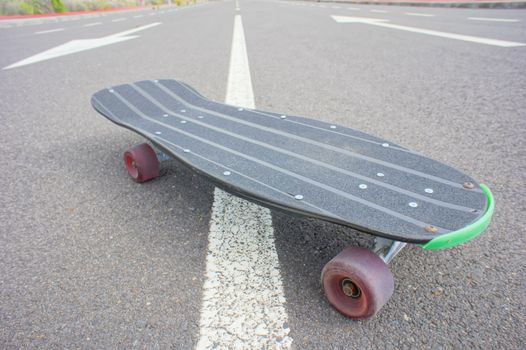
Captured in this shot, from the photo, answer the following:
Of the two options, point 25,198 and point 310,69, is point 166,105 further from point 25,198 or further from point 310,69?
point 310,69

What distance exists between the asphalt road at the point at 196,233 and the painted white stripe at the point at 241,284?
39mm

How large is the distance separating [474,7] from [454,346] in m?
15.7

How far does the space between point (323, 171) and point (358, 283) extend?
1.66 ft

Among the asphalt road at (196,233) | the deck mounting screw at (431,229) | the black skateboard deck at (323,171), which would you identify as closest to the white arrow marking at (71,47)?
the asphalt road at (196,233)

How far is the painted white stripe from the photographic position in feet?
3.55

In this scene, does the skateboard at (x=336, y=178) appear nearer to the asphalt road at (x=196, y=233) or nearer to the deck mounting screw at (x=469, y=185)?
the deck mounting screw at (x=469, y=185)

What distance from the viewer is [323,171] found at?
143 cm

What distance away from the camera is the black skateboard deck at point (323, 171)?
1.12 metres

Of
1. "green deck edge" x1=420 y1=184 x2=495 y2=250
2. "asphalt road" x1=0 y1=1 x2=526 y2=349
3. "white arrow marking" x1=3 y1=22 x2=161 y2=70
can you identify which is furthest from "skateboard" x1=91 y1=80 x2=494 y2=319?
"white arrow marking" x1=3 y1=22 x2=161 y2=70

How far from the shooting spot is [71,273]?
133cm

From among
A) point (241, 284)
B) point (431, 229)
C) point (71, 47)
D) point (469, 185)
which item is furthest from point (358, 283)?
point (71, 47)

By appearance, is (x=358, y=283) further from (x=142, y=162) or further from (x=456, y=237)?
(x=142, y=162)

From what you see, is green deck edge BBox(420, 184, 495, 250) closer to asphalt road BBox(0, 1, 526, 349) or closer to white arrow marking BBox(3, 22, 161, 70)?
asphalt road BBox(0, 1, 526, 349)

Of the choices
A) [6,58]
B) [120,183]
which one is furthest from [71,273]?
[6,58]
